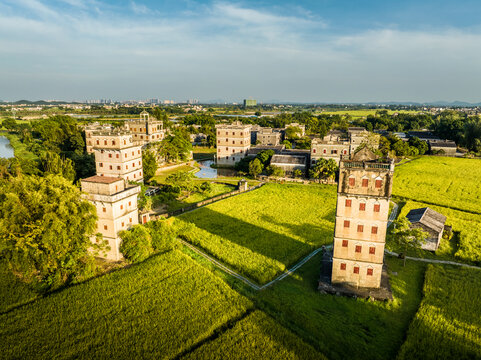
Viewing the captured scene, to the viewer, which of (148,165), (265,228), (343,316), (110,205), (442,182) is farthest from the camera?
(442,182)

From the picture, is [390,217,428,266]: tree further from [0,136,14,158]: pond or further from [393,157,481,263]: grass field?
[0,136,14,158]: pond

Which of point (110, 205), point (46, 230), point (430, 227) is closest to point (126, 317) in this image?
point (46, 230)

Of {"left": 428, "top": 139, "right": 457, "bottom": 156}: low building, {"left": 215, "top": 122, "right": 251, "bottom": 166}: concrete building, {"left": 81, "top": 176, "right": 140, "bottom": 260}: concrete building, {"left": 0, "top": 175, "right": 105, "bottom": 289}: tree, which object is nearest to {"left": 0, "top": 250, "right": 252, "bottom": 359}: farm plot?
{"left": 0, "top": 175, "right": 105, "bottom": 289}: tree

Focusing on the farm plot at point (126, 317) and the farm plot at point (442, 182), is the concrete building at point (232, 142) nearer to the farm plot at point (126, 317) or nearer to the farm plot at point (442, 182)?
the farm plot at point (442, 182)

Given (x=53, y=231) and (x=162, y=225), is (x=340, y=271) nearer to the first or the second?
(x=162, y=225)

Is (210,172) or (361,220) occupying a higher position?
(361,220)

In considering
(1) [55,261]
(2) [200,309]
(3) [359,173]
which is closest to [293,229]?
(3) [359,173]

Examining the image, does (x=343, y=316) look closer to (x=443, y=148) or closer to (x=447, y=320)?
(x=447, y=320)
